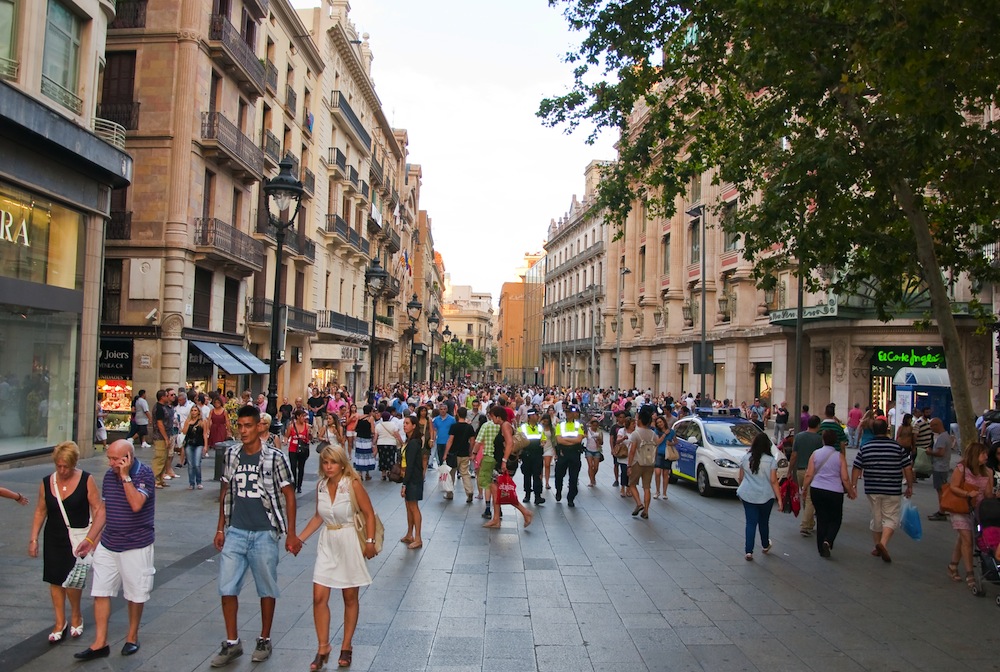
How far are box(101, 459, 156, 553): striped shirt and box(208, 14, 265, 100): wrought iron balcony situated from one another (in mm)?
20424

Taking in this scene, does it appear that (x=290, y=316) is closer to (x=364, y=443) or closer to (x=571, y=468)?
(x=364, y=443)

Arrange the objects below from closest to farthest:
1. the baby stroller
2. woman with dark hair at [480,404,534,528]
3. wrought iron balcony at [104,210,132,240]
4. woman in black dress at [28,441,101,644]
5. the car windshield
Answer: woman in black dress at [28,441,101,644]
the baby stroller
woman with dark hair at [480,404,534,528]
the car windshield
wrought iron balcony at [104,210,132,240]

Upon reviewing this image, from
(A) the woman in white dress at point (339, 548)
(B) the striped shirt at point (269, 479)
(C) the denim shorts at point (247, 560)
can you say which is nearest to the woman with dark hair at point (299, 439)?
(B) the striped shirt at point (269, 479)

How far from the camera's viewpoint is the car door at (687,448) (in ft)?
51.9

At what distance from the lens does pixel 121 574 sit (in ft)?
19.1

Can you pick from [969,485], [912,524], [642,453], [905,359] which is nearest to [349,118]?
[905,359]

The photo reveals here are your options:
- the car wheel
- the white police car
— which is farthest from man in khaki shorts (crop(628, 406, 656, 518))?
the car wheel

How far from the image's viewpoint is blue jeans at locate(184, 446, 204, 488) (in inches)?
553

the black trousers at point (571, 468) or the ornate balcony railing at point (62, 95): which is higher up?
the ornate balcony railing at point (62, 95)

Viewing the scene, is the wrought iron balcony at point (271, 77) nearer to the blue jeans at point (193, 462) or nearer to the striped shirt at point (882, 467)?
the blue jeans at point (193, 462)

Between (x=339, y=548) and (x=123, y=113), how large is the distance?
2095cm

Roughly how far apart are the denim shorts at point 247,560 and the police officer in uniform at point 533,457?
778cm

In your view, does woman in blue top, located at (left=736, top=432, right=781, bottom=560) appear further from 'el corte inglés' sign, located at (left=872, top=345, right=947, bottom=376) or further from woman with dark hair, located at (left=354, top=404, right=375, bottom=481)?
'el corte inglés' sign, located at (left=872, top=345, right=947, bottom=376)

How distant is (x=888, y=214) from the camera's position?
43.0 ft
